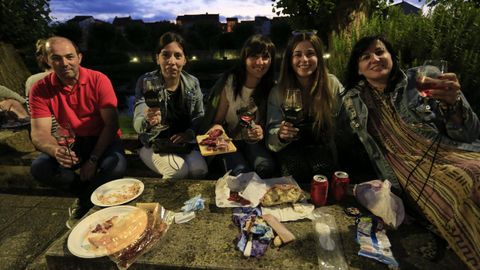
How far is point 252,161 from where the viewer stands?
3309 mm

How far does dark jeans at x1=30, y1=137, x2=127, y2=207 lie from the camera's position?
3164 mm

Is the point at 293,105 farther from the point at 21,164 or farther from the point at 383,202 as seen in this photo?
the point at 21,164

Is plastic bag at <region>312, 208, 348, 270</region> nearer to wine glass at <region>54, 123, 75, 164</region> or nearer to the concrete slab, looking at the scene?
the concrete slab

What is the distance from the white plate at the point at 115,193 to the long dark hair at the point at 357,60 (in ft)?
7.96

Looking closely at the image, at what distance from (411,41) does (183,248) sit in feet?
12.1

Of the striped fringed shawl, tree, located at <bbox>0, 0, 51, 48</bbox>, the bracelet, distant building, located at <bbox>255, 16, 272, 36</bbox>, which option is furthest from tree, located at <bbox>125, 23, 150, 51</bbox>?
the bracelet

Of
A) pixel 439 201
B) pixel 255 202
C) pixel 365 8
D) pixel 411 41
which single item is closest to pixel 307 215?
pixel 255 202

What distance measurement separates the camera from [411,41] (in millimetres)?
3633

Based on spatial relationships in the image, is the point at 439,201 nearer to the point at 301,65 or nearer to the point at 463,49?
the point at 301,65

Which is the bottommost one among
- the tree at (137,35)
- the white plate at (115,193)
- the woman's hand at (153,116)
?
the white plate at (115,193)

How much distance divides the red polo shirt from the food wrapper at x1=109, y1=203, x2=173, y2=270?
1.56 m

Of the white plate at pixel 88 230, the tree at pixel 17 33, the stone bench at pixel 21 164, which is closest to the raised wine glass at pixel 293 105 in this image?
the white plate at pixel 88 230

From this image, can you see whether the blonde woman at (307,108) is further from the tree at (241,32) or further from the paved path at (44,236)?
the tree at (241,32)

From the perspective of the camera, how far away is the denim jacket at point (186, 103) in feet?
10.8
